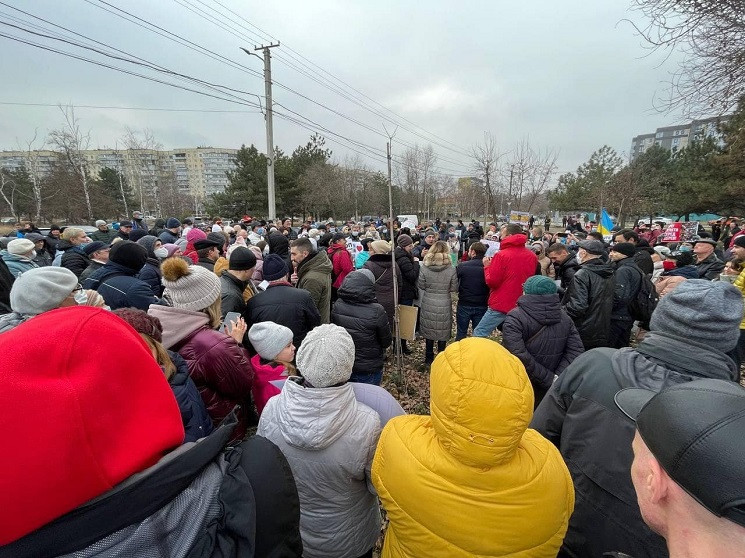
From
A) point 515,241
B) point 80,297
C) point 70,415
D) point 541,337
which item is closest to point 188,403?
point 70,415

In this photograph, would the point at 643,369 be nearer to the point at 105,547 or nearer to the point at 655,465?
the point at 655,465

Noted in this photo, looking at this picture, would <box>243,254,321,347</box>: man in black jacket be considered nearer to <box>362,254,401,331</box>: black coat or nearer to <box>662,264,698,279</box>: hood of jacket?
<box>362,254,401,331</box>: black coat

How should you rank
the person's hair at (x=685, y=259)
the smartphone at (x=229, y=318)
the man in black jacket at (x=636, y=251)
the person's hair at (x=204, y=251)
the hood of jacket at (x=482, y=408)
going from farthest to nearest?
the man in black jacket at (x=636, y=251), the person's hair at (x=685, y=259), the person's hair at (x=204, y=251), the smartphone at (x=229, y=318), the hood of jacket at (x=482, y=408)

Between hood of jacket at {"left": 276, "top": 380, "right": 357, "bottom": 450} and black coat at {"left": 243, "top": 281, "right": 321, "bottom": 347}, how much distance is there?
1817 millimetres

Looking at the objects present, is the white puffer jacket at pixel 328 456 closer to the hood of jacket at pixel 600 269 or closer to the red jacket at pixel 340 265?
the hood of jacket at pixel 600 269

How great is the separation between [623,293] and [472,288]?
198 centimetres

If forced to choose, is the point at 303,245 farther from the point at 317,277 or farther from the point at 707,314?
the point at 707,314

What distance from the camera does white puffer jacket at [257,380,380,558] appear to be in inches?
65.8

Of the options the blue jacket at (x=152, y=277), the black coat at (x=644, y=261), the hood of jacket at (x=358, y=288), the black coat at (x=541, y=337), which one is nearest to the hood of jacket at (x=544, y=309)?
the black coat at (x=541, y=337)

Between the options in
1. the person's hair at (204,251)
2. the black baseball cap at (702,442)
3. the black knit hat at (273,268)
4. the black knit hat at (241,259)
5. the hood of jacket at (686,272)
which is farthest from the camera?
the person's hair at (204,251)

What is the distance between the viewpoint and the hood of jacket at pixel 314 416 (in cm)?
165

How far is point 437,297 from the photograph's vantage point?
17.9 ft

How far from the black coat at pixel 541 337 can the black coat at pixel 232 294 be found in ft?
8.75

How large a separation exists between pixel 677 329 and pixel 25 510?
7.06 ft
